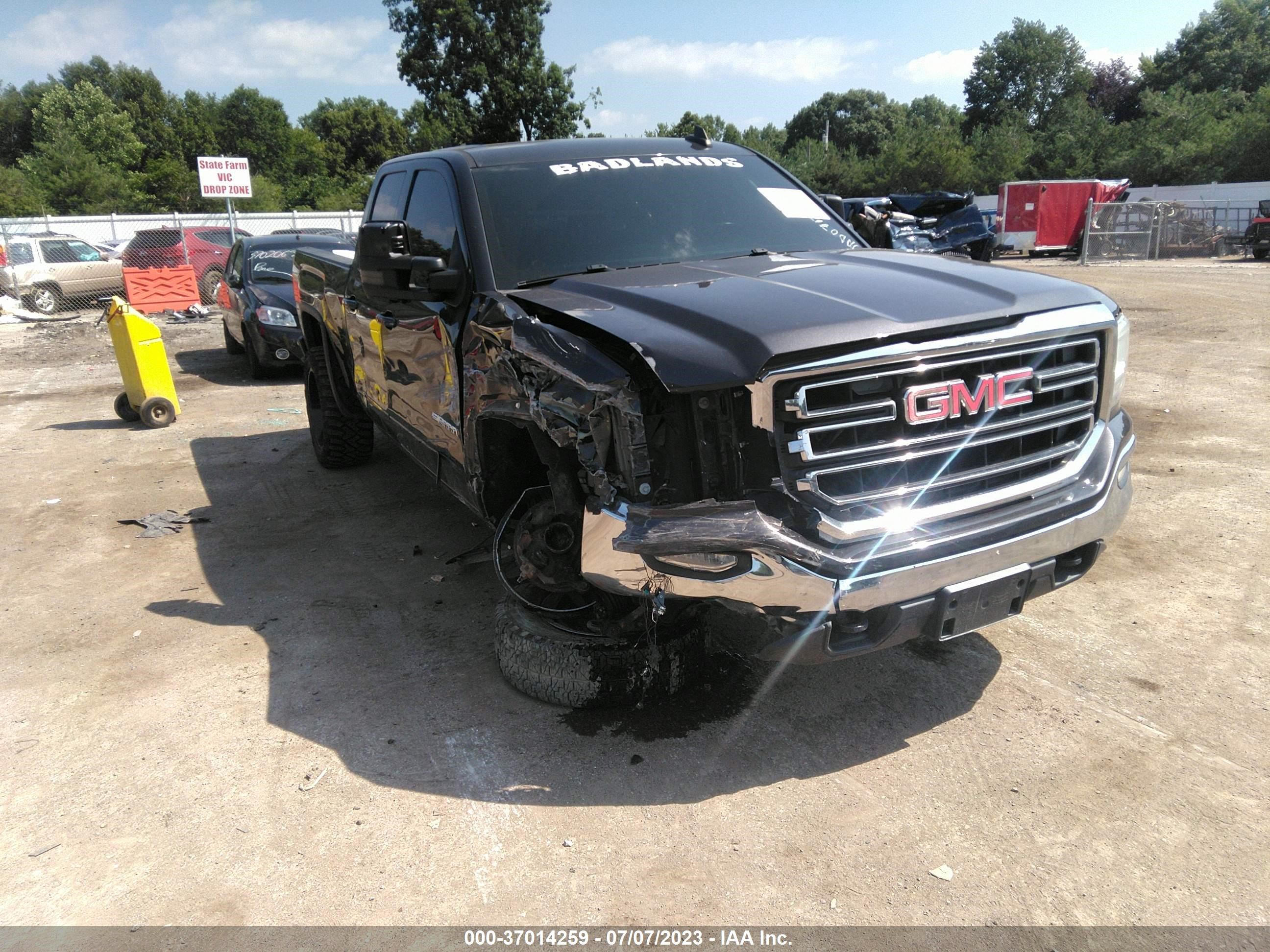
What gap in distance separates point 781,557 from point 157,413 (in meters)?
8.11

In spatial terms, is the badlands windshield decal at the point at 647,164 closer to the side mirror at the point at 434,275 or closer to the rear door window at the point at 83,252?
the side mirror at the point at 434,275

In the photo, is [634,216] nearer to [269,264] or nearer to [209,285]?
[269,264]

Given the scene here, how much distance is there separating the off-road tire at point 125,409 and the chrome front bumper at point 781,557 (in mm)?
7837

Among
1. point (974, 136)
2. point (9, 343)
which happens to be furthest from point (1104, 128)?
point (9, 343)

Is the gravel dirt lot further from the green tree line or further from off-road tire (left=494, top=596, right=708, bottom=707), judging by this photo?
the green tree line

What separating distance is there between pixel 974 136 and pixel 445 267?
64326mm

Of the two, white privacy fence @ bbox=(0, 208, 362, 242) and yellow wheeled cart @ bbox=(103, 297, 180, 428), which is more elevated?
white privacy fence @ bbox=(0, 208, 362, 242)

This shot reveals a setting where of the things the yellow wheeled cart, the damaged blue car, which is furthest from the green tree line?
the yellow wheeled cart

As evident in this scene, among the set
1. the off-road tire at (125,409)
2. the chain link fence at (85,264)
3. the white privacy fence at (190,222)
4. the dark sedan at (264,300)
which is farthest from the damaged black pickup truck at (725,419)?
the white privacy fence at (190,222)

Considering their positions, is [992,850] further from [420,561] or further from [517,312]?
[420,561]

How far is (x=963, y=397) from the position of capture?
8.82 ft

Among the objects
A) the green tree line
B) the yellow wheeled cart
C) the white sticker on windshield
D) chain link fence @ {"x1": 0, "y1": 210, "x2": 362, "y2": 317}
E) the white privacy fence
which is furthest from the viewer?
the green tree line

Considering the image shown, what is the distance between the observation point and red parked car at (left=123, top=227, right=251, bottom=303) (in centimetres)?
1848

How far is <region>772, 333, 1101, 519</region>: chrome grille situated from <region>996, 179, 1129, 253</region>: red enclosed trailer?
98.7ft
